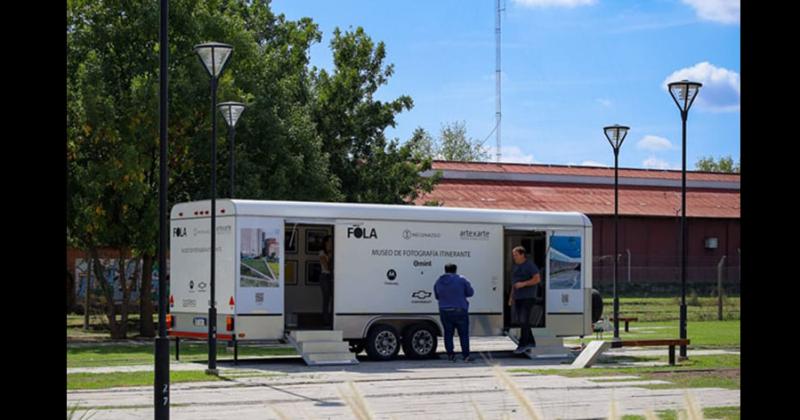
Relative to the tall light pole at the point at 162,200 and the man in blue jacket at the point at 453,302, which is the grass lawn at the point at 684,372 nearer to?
the man in blue jacket at the point at 453,302

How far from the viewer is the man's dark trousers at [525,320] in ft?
73.7

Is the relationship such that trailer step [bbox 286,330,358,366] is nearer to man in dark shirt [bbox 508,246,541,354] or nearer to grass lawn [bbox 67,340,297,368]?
grass lawn [bbox 67,340,297,368]

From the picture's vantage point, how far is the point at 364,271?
2162 centimetres

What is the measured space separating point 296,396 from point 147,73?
16.2m

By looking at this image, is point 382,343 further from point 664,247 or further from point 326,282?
point 664,247

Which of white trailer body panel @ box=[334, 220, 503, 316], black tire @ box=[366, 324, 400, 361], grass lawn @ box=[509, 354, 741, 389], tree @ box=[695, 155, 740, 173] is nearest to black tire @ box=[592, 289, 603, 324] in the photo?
white trailer body panel @ box=[334, 220, 503, 316]

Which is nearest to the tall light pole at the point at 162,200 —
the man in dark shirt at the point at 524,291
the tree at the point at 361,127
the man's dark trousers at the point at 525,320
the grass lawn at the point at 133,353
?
the grass lawn at the point at 133,353

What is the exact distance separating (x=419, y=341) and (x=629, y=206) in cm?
3355

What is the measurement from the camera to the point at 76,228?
27781 mm

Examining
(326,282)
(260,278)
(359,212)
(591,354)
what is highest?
(359,212)

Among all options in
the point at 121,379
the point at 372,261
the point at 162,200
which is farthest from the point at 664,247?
the point at 162,200

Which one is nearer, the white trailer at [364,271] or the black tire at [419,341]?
the white trailer at [364,271]

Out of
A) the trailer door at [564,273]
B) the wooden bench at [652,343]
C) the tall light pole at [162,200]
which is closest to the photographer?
the tall light pole at [162,200]
